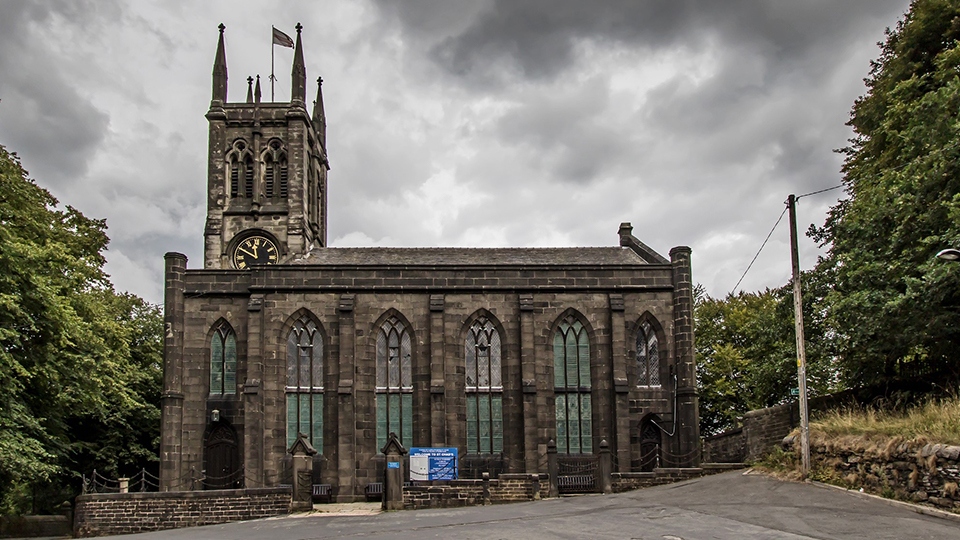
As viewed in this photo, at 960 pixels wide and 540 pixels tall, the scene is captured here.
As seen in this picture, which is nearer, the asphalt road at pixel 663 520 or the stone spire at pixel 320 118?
the asphalt road at pixel 663 520

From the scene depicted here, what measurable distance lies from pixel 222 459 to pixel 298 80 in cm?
2102

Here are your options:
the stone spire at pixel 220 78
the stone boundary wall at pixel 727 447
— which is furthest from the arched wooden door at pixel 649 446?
the stone spire at pixel 220 78

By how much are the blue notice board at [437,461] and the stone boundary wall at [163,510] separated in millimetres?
6360

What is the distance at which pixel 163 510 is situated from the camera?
2664 cm

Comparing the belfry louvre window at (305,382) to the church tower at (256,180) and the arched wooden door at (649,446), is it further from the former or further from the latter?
the arched wooden door at (649,446)

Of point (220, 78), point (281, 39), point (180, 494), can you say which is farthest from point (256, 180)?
point (180, 494)

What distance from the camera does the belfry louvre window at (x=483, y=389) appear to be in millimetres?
34906

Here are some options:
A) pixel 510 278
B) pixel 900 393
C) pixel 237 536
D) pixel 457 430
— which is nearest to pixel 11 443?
pixel 237 536

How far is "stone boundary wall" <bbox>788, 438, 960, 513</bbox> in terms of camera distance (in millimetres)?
19062

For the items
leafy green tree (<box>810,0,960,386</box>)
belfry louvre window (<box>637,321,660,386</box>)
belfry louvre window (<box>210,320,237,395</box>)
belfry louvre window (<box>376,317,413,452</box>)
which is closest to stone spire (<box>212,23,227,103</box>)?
belfry louvre window (<box>210,320,237,395</box>)

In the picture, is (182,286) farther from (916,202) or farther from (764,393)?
(916,202)

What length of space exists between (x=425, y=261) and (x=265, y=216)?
402 inches

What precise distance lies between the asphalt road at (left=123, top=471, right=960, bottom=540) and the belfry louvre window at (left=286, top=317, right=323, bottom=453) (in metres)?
8.37

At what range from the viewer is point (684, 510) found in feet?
72.1
